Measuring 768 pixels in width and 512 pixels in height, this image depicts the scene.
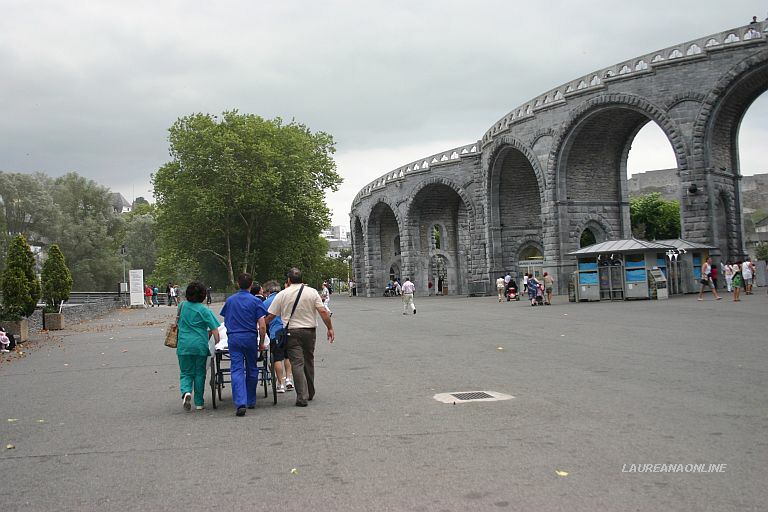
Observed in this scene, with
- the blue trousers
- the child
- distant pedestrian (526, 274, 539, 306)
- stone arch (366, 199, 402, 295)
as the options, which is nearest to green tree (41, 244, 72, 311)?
the child

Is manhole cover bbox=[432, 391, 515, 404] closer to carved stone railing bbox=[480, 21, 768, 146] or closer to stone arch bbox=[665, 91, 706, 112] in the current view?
carved stone railing bbox=[480, 21, 768, 146]

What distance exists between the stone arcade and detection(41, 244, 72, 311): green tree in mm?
22972

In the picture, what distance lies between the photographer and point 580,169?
125 feet

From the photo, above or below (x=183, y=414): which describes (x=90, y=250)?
above

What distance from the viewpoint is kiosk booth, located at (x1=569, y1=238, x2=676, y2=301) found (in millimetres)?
28297

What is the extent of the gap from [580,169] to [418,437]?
33.9 m

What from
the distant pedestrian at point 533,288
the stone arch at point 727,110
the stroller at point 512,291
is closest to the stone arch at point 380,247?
the stroller at point 512,291

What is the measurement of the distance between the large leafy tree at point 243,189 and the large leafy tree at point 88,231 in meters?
4.93

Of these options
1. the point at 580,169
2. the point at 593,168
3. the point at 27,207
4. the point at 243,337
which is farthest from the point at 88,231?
the point at 243,337

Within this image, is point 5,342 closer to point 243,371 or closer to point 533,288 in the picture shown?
point 243,371

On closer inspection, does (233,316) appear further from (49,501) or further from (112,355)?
(112,355)

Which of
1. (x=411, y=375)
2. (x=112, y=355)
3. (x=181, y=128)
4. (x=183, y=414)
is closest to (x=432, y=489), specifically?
(x=183, y=414)

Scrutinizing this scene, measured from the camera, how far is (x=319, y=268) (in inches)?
2825

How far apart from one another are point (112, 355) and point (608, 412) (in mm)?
11090
